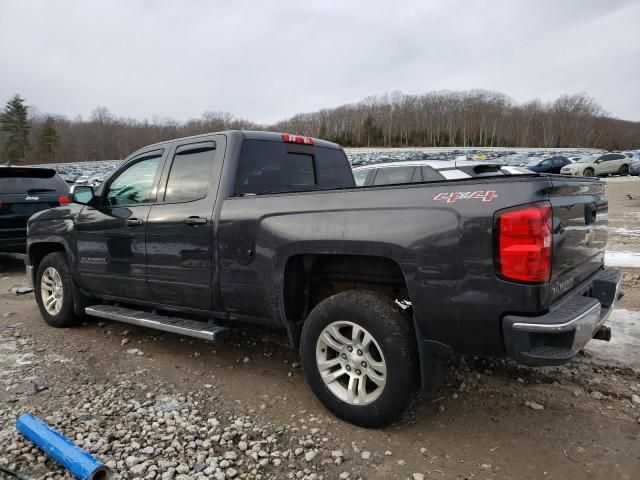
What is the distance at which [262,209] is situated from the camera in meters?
3.17

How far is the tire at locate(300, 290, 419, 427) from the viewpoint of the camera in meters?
2.64

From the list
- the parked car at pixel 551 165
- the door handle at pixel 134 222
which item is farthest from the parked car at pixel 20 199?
the parked car at pixel 551 165

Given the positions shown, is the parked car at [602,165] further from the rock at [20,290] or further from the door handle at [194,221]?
the door handle at [194,221]

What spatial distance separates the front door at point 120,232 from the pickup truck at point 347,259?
A: 2cm

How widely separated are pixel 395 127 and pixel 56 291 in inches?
4255

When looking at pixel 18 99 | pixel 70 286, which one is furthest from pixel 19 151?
pixel 70 286

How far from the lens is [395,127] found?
108 m

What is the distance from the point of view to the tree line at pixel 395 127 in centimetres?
8819

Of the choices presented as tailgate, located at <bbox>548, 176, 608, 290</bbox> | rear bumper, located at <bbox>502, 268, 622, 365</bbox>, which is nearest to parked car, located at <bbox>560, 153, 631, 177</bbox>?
tailgate, located at <bbox>548, 176, 608, 290</bbox>

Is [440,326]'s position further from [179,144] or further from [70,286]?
[70,286]

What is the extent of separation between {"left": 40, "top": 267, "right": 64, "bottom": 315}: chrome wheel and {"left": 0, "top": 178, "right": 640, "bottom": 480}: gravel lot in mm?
693

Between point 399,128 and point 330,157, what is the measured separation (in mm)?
107368

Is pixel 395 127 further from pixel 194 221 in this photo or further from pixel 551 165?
pixel 194 221

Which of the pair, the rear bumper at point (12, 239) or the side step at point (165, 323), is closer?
the side step at point (165, 323)
